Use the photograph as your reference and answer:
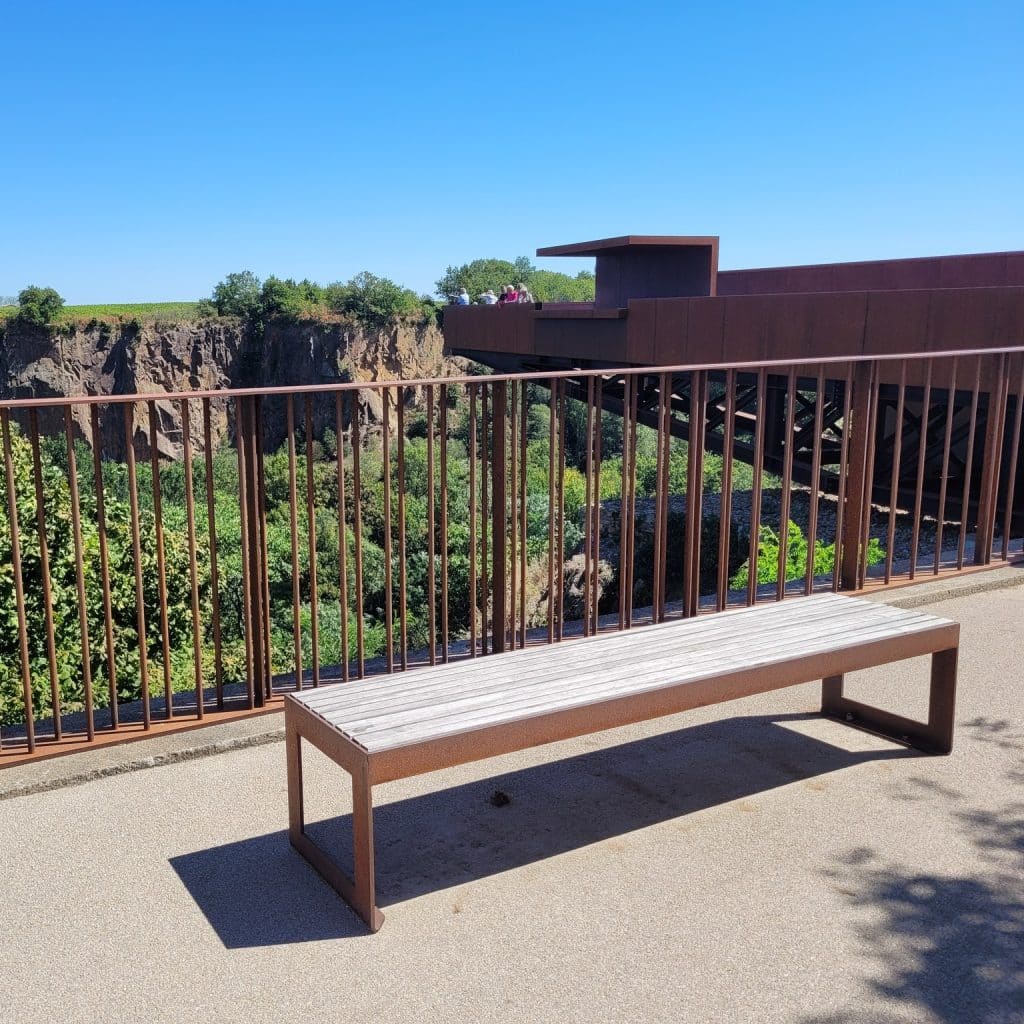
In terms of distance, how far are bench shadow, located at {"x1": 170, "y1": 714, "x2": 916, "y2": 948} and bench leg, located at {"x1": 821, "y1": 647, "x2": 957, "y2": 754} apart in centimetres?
9

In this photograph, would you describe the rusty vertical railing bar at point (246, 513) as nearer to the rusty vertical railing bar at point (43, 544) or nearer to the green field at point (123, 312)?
the rusty vertical railing bar at point (43, 544)

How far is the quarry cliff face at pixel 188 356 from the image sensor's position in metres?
77.9

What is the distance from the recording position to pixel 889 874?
3.05 meters

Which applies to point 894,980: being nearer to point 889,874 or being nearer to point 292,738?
point 889,874

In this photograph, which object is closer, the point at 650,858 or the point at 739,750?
the point at 650,858

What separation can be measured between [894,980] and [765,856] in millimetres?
651

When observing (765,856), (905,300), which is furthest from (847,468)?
(905,300)

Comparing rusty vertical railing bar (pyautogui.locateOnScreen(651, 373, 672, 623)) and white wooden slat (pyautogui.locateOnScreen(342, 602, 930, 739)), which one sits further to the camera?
rusty vertical railing bar (pyautogui.locateOnScreen(651, 373, 672, 623))

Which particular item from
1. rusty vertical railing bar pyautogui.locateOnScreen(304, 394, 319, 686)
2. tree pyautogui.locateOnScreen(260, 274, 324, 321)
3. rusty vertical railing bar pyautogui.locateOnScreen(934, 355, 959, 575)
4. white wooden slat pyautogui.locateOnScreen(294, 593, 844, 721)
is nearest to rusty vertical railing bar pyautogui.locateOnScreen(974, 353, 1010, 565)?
rusty vertical railing bar pyautogui.locateOnScreen(934, 355, 959, 575)

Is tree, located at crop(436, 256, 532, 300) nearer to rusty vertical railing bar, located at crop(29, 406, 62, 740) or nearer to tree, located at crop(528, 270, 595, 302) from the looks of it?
tree, located at crop(528, 270, 595, 302)

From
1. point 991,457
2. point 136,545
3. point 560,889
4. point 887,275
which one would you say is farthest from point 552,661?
point 887,275

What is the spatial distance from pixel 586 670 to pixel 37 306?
84.1 meters

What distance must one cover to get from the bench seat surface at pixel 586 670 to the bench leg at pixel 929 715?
0.20 metres

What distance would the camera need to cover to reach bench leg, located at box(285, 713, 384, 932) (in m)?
2.72
